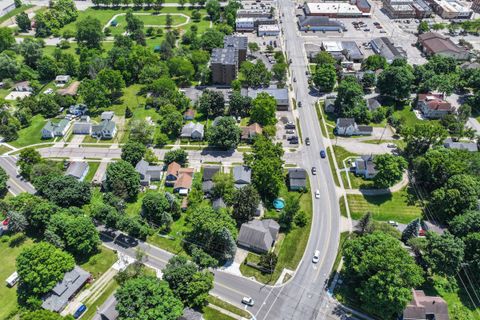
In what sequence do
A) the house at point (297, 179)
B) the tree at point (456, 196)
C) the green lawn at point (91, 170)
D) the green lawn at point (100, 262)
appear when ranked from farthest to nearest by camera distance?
the green lawn at point (91, 170) → the house at point (297, 179) → the tree at point (456, 196) → the green lawn at point (100, 262)

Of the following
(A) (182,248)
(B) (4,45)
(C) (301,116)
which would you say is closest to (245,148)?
(C) (301,116)

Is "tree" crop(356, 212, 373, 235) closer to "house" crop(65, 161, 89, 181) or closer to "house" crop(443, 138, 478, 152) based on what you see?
"house" crop(443, 138, 478, 152)

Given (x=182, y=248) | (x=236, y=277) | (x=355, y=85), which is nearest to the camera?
(x=236, y=277)

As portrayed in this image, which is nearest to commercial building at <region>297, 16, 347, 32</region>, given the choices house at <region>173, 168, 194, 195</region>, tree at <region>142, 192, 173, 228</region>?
house at <region>173, 168, 194, 195</region>

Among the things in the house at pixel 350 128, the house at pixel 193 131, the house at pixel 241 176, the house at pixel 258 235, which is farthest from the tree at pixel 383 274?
the house at pixel 193 131

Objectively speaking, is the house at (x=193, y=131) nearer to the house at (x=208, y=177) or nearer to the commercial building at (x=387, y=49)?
the house at (x=208, y=177)

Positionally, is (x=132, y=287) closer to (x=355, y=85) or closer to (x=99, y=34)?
(x=355, y=85)
